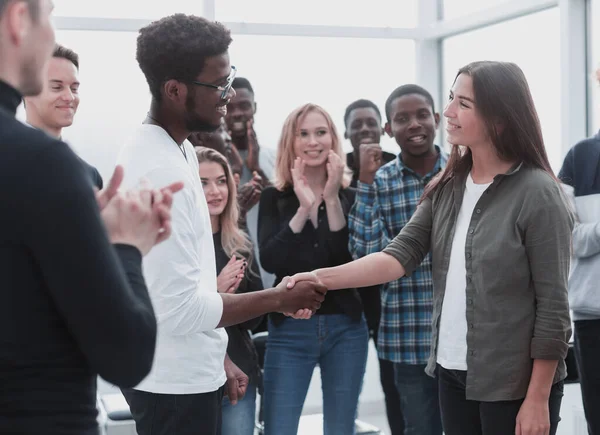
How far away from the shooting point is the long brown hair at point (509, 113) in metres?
2.08

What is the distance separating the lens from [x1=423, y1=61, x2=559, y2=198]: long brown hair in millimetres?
2078

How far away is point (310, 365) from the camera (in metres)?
2.98

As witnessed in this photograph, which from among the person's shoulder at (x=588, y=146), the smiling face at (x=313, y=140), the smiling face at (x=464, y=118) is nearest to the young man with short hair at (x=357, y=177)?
the smiling face at (x=313, y=140)

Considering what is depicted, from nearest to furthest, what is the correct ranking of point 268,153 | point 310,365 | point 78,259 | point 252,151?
1. point 78,259
2. point 310,365
3. point 252,151
4. point 268,153

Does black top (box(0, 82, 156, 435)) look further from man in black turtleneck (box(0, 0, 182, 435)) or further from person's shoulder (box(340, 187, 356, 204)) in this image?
person's shoulder (box(340, 187, 356, 204))

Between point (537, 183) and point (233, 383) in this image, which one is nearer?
point (537, 183)

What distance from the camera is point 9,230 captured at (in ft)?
3.37

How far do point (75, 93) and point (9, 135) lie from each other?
1.73 m

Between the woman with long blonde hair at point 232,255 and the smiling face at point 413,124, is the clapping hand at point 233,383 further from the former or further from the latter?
the smiling face at point 413,124

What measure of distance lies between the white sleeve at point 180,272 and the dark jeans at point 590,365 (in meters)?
1.61

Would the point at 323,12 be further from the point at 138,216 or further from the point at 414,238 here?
the point at 138,216

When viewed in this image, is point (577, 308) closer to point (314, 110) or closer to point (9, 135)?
point (314, 110)

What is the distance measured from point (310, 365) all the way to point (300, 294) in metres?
0.83

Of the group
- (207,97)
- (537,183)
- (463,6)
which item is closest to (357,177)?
(537,183)
